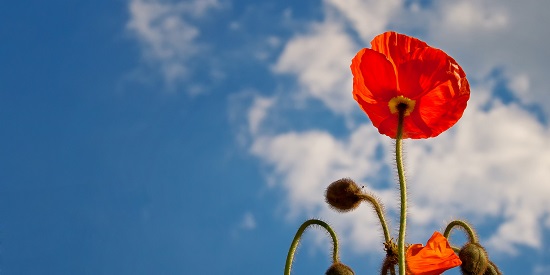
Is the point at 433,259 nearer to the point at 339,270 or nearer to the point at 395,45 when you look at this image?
the point at 339,270

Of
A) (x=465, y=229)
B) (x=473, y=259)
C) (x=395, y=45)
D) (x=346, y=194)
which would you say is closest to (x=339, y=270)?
(x=346, y=194)

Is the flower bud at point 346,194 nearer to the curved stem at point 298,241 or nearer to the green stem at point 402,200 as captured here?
the curved stem at point 298,241

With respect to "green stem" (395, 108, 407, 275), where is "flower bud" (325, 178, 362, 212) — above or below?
above

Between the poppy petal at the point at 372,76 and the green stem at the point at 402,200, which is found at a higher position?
the poppy petal at the point at 372,76

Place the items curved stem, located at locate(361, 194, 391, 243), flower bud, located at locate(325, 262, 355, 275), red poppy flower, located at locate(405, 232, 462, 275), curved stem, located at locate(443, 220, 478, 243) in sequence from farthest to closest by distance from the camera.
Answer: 1. curved stem, located at locate(443, 220, 478, 243)
2. flower bud, located at locate(325, 262, 355, 275)
3. curved stem, located at locate(361, 194, 391, 243)
4. red poppy flower, located at locate(405, 232, 462, 275)

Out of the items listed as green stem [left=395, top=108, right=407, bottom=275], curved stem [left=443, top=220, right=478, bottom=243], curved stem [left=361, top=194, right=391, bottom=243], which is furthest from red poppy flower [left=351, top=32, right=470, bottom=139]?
curved stem [left=443, top=220, right=478, bottom=243]

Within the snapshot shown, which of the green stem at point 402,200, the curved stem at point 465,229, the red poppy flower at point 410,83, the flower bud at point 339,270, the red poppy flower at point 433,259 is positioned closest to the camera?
the green stem at point 402,200

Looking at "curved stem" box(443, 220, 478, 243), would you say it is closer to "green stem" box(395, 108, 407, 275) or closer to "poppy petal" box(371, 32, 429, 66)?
"green stem" box(395, 108, 407, 275)

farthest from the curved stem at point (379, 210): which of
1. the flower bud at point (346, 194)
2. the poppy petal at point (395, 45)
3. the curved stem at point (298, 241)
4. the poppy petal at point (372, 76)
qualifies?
the poppy petal at point (395, 45)
